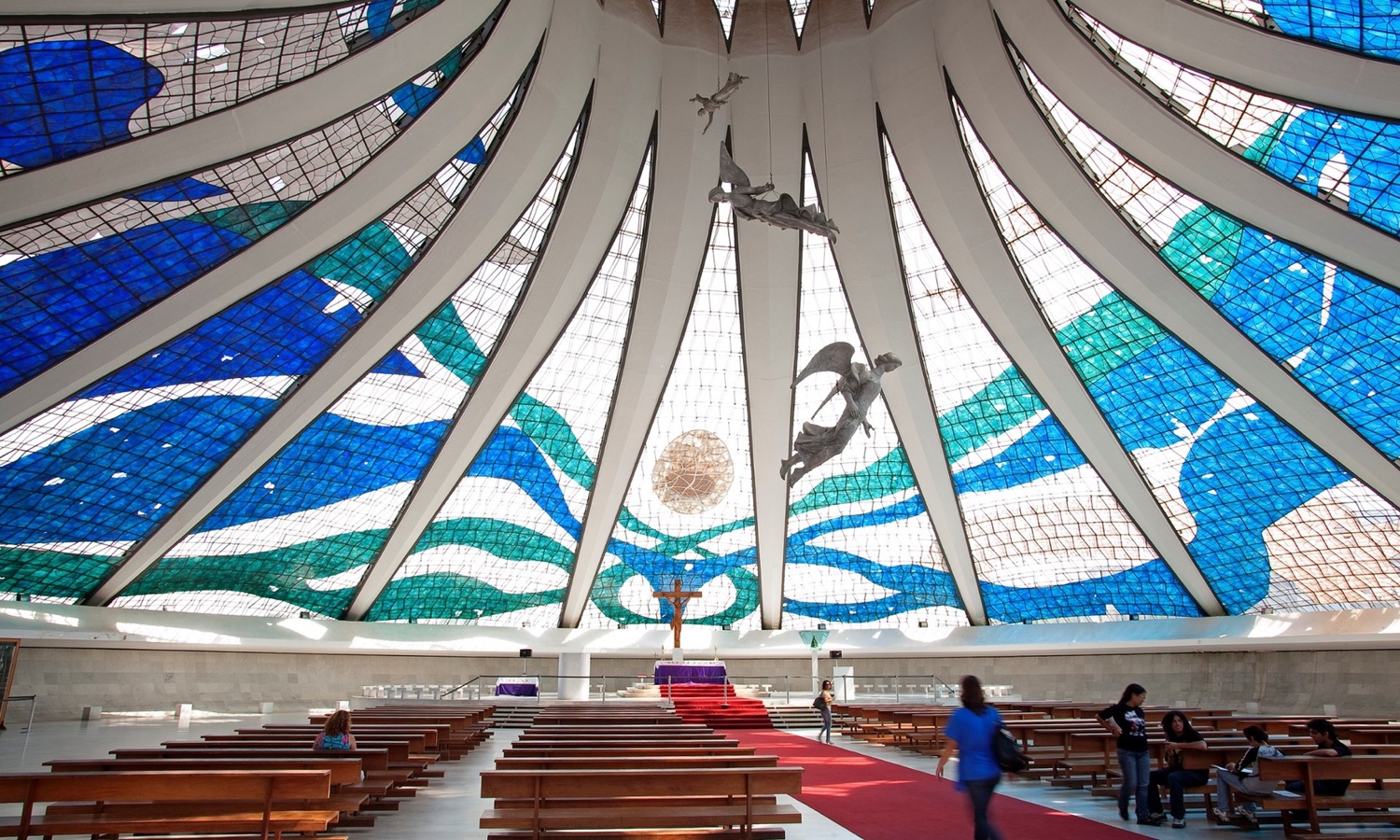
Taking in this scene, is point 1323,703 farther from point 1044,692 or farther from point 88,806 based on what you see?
point 88,806

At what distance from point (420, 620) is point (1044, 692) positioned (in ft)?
77.6

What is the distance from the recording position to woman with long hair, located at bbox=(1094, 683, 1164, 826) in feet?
30.9

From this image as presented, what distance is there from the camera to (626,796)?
24.0ft

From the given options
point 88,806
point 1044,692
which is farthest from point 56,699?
point 1044,692

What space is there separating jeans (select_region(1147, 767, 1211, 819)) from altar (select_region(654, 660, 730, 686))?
69.7 ft

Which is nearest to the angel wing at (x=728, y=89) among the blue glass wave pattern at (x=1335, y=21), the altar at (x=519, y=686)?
the blue glass wave pattern at (x=1335, y=21)

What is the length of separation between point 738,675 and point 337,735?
30.4m

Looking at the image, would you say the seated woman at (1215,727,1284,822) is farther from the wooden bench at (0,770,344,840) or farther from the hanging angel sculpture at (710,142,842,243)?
the hanging angel sculpture at (710,142,842,243)

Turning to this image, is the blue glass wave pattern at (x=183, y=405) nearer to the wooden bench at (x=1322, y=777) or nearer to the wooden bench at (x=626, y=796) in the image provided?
the wooden bench at (x=626, y=796)

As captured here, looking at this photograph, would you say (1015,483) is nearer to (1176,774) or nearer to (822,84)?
(822,84)

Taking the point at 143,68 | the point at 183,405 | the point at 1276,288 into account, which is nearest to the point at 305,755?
the point at 143,68

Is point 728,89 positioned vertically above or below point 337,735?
above

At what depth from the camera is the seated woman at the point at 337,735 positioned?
352 inches

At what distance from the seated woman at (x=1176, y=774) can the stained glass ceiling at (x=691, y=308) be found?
37.6ft
